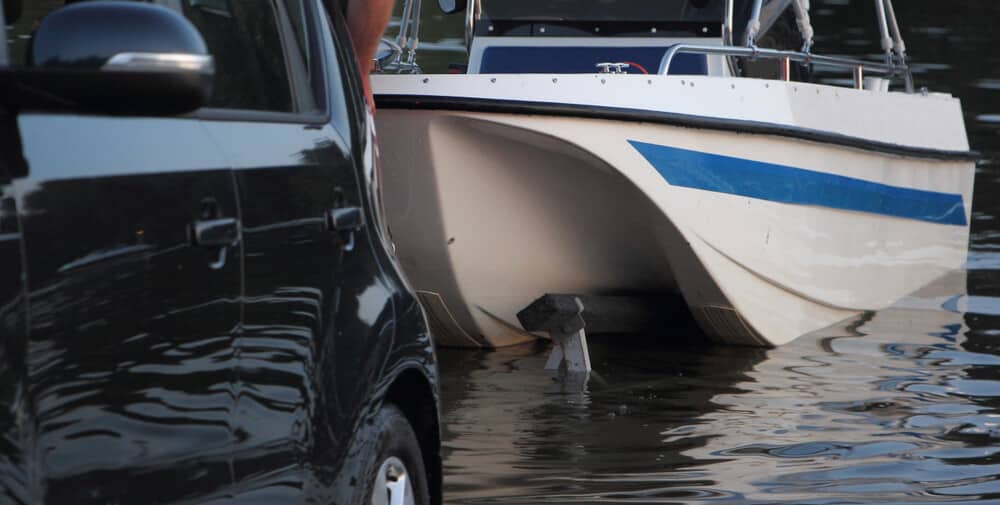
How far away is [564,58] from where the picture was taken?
374 inches

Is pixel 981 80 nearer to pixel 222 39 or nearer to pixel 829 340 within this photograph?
pixel 829 340

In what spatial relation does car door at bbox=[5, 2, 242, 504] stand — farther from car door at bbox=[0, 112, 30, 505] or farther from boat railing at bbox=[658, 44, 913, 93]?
boat railing at bbox=[658, 44, 913, 93]

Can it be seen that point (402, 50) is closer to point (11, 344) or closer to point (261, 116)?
point (261, 116)

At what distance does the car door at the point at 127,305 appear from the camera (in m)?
2.29

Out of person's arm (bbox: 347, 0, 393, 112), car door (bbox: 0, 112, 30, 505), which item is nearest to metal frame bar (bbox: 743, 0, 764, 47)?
person's arm (bbox: 347, 0, 393, 112)

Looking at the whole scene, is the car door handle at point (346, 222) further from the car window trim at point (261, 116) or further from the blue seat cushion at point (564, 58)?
the blue seat cushion at point (564, 58)

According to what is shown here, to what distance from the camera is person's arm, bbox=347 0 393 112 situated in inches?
191

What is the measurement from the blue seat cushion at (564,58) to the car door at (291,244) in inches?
227

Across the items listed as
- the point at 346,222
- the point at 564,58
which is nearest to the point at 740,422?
the point at 564,58

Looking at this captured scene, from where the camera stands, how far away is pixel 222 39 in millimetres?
3236

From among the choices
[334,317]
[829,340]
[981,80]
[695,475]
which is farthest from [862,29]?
[334,317]

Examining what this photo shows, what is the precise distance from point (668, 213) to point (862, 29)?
2352cm

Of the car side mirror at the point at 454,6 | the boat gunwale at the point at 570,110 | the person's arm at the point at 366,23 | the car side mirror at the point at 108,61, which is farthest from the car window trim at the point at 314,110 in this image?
the car side mirror at the point at 454,6

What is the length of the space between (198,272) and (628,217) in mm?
6326
